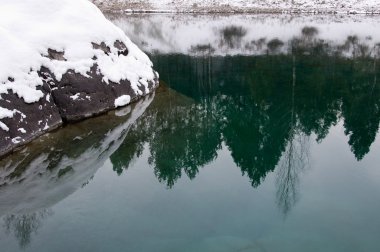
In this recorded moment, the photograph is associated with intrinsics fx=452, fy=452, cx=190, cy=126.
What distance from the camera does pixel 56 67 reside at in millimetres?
25422

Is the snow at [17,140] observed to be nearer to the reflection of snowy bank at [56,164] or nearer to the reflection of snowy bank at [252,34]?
the reflection of snowy bank at [56,164]

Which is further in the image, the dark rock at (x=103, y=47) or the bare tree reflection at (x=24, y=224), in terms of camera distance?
the dark rock at (x=103, y=47)

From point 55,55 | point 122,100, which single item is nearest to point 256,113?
point 122,100

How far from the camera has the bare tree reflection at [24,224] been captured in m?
14.6

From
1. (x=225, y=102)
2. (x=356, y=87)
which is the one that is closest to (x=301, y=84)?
(x=356, y=87)

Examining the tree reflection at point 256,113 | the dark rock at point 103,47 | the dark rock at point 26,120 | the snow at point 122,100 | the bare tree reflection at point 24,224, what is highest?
the dark rock at point 103,47

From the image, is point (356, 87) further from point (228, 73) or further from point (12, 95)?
Result: point (12, 95)

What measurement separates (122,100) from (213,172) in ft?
33.9

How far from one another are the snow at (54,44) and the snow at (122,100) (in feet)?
Result: 3.78

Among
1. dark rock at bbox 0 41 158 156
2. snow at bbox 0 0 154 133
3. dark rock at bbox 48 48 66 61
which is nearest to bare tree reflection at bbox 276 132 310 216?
dark rock at bbox 0 41 158 156

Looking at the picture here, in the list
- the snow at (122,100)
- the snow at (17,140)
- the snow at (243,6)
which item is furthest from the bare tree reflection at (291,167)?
the snow at (243,6)

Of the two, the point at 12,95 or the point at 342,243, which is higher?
the point at 12,95

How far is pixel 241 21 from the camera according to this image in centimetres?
7350

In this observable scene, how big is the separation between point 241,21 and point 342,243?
6302cm
